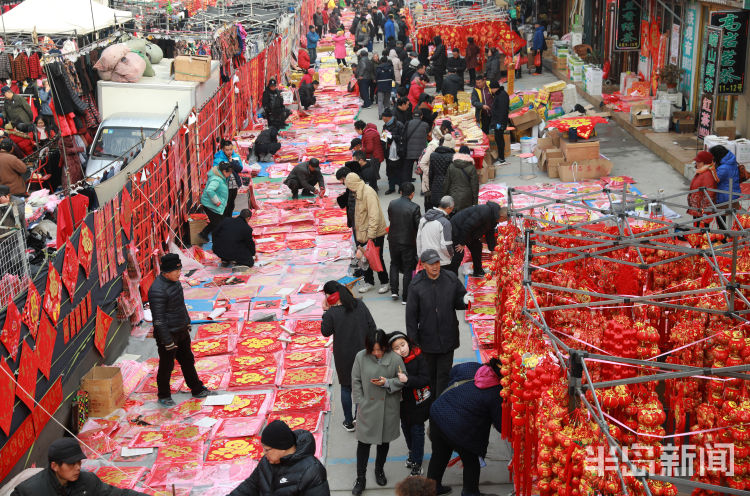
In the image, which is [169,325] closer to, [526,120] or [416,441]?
[416,441]

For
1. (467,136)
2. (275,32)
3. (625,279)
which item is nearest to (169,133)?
(467,136)

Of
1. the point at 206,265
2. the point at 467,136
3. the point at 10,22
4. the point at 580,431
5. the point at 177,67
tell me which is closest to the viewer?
the point at 580,431

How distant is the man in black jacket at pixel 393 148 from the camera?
1688 centimetres

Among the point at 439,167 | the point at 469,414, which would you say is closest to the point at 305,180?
the point at 439,167

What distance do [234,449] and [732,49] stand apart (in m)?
11.6

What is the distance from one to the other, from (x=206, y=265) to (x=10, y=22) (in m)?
14.6

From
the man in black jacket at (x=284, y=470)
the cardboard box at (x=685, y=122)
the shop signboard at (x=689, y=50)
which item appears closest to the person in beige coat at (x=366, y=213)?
the man in black jacket at (x=284, y=470)

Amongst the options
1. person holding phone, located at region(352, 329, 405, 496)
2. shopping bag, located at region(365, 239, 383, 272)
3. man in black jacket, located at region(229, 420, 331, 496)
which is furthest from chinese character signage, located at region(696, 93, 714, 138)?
man in black jacket, located at region(229, 420, 331, 496)

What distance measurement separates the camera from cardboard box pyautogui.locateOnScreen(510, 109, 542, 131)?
19922 mm

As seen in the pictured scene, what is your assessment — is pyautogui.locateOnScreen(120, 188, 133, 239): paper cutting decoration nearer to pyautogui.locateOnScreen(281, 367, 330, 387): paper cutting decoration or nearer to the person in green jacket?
the person in green jacket

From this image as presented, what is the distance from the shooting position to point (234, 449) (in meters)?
9.02

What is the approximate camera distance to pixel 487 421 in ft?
24.0

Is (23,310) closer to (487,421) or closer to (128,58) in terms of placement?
(487,421)

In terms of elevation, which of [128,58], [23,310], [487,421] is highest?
[128,58]
